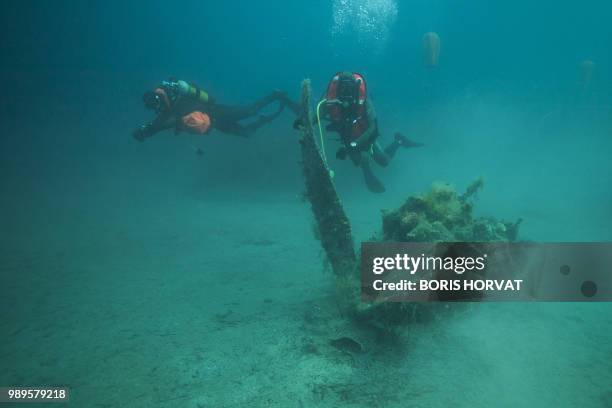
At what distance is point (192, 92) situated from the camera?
9062 millimetres

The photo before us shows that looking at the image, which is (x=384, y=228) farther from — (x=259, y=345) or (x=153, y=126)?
(x=153, y=126)

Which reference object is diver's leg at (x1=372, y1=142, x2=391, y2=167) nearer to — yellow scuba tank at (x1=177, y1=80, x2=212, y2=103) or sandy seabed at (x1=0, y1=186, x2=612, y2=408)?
sandy seabed at (x1=0, y1=186, x2=612, y2=408)

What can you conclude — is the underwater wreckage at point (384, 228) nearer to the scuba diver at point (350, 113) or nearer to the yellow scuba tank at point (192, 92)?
the scuba diver at point (350, 113)

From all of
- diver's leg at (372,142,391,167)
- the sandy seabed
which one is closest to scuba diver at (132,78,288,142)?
the sandy seabed

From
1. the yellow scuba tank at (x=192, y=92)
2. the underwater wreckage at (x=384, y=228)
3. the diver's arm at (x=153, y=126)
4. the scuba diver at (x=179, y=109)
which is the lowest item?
the underwater wreckage at (x=384, y=228)

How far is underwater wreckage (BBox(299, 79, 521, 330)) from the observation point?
383 centimetres

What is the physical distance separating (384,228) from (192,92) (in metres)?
7.05

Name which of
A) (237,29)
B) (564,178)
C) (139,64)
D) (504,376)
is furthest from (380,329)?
(237,29)

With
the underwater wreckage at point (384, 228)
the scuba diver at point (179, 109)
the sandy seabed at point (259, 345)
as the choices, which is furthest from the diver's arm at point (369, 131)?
the scuba diver at point (179, 109)

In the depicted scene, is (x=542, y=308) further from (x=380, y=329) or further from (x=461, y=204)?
(x=380, y=329)

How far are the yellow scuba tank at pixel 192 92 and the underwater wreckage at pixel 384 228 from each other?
603cm

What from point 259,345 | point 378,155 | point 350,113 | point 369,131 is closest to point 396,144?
point 378,155

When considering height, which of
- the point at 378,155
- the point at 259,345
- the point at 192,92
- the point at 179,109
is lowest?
the point at 259,345

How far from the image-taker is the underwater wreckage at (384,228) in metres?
3.83
